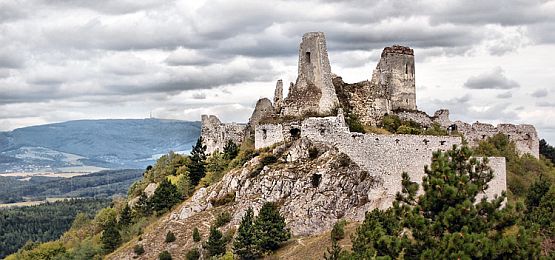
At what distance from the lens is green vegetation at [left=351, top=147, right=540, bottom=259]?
31.5m

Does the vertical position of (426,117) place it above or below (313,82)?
below

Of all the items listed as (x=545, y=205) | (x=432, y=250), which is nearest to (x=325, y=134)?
(x=545, y=205)

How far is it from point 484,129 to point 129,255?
36.7 m

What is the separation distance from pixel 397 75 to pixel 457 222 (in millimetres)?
39322

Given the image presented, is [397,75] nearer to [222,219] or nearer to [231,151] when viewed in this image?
[231,151]

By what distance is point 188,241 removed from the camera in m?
62.8

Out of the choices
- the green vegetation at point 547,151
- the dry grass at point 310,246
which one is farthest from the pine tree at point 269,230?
the green vegetation at point 547,151

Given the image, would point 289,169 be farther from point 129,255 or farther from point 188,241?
point 129,255

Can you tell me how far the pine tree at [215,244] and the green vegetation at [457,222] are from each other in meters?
24.2

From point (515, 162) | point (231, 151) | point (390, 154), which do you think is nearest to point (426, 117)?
point (515, 162)

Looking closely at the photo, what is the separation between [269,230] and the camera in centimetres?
5750

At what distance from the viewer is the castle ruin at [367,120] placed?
5928cm

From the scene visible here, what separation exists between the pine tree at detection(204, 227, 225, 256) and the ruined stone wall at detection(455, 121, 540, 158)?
28125 mm

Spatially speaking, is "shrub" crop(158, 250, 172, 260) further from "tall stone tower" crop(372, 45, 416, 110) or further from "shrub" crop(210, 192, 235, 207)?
"tall stone tower" crop(372, 45, 416, 110)
